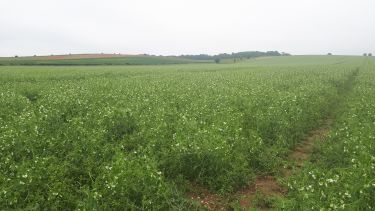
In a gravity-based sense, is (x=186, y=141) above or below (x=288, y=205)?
above

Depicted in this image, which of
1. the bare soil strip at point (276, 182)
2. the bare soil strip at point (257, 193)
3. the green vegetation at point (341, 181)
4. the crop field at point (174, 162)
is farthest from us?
the bare soil strip at point (276, 182)

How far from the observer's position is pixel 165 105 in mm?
13555

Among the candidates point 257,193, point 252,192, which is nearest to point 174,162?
point 252,192

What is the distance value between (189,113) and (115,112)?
2.52 meters

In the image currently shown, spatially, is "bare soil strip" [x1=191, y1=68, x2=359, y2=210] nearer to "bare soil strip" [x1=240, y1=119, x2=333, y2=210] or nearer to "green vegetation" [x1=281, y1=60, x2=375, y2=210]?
"bare soil strip" [x1=240, y1=119, x2=333, y2=210]

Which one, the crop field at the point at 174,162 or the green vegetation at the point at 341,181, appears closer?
the green vegetation at the point at 341,181

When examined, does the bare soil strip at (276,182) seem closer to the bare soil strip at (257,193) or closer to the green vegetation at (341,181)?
the bare soil strip at (257,193)

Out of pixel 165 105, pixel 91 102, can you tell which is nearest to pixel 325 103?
pixel 165 105

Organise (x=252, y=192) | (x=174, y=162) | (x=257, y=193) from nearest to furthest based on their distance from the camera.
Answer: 1. (x=257, y=193)
2. (x=252, y=192)
3. (x=174, y=162)

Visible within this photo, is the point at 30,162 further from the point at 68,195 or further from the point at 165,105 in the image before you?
the point at 165,105

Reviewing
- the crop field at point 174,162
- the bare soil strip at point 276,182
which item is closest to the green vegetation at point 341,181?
the crop field at point 174,162

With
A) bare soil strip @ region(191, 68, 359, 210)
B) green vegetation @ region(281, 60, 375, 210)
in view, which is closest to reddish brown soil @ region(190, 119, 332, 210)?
bare soil strip @ region(191, 68, 359, 210)

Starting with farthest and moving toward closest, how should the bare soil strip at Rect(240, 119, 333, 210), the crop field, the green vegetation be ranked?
the bare soil strip at Rect(240, 119, 333, 210)
the crop field
the green vegetation

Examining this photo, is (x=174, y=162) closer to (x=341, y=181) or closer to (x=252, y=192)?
(x=252, y=192)
